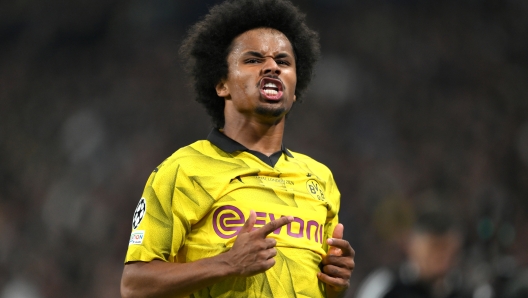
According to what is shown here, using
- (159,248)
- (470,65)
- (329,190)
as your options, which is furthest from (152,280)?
(470,65)

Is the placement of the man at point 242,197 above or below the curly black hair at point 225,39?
below

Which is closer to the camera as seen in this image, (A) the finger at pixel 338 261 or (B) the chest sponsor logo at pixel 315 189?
(A) the finger at pixel 338 261

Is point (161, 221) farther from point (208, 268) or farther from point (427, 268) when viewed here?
point (427, 268)

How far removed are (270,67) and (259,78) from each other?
0.20 feet

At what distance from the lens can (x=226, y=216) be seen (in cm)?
238

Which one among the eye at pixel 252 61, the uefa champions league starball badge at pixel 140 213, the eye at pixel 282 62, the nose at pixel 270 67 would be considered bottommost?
the uefa champions league starball badge at pixel 140 213

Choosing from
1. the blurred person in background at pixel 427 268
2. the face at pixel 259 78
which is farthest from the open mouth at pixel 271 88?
the blurred person in background at pixel 427 268

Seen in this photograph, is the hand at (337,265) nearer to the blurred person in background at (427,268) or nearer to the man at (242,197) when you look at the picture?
the man at (242,197)

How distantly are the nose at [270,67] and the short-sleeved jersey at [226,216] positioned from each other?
34 cm

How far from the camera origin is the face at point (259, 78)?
2.61 m

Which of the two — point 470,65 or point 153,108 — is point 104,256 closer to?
point 153,108

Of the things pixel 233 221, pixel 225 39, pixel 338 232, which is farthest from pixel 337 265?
pixel 225 39

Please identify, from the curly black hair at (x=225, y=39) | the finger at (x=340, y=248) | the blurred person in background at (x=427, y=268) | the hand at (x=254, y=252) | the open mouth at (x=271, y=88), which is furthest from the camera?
the blurred person in background at (x=427, y=268)

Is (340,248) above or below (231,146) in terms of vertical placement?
below
